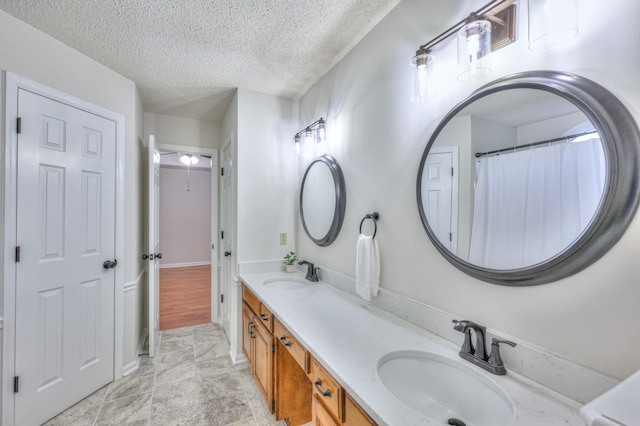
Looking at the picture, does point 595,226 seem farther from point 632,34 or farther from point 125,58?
point 125,58

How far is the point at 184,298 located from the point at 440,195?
14.4 feet

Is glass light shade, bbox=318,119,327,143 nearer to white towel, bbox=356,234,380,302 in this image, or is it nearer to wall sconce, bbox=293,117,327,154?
wall sconce, bbox=293,117,327,154

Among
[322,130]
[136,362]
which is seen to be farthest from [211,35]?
[136,362]

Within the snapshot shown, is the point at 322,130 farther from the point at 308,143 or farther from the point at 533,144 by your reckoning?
the point at 533,144

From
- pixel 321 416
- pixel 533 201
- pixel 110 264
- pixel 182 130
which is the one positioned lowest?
pixel 321 416

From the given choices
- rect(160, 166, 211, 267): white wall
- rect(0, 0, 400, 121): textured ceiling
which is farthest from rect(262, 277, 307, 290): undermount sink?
rect(160, 166, 211, 267): white wall

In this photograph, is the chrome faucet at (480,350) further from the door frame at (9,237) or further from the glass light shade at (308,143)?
the door frame at (9,237)

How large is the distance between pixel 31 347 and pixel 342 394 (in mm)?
2091

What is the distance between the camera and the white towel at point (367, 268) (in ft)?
5.26

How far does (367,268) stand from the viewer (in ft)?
5.32

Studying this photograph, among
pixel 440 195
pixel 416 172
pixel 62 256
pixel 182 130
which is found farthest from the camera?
pixel 182 130

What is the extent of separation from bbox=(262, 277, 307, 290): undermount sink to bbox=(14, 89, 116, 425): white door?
1280 mm

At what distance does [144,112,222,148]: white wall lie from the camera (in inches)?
126

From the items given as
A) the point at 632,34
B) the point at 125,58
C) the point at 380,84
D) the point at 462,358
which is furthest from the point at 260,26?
the point at 462,358
